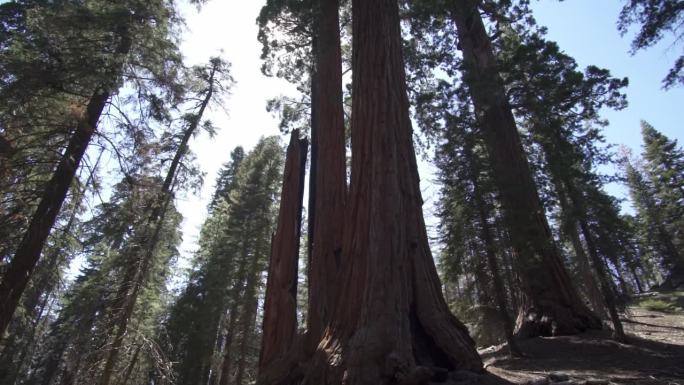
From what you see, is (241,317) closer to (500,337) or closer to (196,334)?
(196,334)

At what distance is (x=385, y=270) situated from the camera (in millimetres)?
4512

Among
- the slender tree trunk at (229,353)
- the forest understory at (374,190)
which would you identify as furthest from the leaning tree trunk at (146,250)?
the slender tree trunk at (229,353)

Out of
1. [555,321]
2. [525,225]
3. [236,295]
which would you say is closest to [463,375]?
[525,225]

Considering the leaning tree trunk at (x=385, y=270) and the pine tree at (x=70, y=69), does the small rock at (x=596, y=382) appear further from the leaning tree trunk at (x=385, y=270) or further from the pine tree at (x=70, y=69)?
the pine tree at (x=70, y=69)

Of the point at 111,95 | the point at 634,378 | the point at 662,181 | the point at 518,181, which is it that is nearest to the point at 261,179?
the point at 111,95

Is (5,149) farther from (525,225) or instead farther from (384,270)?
(525,225)

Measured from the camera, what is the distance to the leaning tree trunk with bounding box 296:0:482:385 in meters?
3.94

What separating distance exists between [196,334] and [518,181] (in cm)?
1767

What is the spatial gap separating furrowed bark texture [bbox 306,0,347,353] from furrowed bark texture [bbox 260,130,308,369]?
49cm

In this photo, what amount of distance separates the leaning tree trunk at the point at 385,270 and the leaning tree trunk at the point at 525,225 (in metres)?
2.82

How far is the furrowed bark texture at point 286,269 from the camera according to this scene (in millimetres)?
6965

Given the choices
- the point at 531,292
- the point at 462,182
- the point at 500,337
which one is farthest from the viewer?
the point at 500,337

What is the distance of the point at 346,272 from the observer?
16.8ft

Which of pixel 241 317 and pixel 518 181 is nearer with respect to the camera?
pixel 518 181
